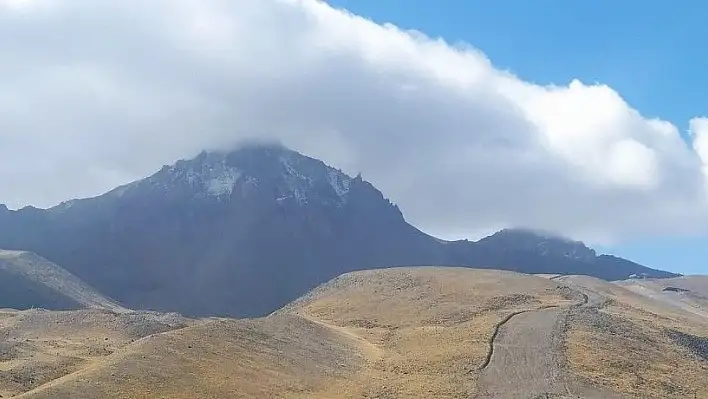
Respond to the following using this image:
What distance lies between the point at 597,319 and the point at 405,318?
22514 mm

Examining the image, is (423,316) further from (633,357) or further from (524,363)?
(524,363)

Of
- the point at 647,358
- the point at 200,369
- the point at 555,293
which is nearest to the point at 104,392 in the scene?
the point at 200,369

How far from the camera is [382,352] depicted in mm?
80625

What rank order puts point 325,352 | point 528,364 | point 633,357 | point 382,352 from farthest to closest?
point 382,352 < point 325,352 < point 633,357 < point 528,364

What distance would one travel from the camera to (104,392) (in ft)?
165

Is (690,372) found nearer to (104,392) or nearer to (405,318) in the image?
(405,318)

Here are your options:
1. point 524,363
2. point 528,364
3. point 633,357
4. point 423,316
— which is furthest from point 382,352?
point 633,357

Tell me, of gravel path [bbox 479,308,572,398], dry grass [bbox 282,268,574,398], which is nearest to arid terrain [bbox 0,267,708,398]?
gravel path [bbox 479,308,572,398]

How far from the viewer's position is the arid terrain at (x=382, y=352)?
57281 mm

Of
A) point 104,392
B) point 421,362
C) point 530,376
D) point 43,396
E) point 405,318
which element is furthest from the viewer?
point 405,318

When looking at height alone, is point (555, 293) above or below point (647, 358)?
above

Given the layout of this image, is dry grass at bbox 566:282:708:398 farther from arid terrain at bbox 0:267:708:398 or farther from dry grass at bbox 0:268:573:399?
dry grass at bbox 0:268:573:399

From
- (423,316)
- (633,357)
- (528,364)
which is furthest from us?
(423,316)

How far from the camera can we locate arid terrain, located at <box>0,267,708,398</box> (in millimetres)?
57281
